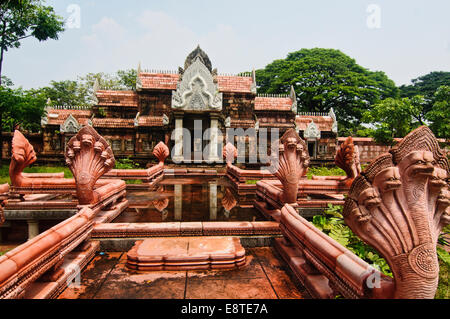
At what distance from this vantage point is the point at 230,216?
444 cm

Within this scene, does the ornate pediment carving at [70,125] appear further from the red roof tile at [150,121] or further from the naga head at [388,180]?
the naga head at [388,180]

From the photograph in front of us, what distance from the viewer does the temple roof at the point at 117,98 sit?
59.7 feet

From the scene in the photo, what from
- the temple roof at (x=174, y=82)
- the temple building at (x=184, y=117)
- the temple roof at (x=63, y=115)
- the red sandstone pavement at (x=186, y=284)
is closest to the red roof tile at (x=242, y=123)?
the temple building at (x=184, y=117)

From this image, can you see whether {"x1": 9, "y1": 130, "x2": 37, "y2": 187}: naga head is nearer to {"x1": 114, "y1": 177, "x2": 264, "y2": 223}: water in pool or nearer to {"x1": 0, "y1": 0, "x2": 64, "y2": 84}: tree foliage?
{"x1": 114, "y1": 177, "x2": 264, "y2": 223}: water in pool

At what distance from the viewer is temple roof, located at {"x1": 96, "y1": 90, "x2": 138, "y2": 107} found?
18188mm

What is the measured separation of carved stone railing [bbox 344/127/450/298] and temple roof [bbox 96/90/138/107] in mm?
18960

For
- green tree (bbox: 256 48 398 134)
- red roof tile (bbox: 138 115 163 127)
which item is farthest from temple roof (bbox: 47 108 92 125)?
green tree (bbox: 256 48 398 134)

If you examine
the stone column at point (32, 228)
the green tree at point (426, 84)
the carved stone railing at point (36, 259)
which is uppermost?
the green tree at point (426, 84)

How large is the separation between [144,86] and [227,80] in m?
6.32

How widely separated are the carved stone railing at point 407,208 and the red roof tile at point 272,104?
17.7 m

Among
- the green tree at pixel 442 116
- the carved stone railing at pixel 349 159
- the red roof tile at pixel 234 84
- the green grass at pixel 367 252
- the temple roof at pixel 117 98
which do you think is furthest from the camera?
the temple roof at pixel 117 98

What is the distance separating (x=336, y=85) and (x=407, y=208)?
1308 inches

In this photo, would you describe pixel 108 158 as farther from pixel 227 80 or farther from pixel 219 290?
pixel 227 80
